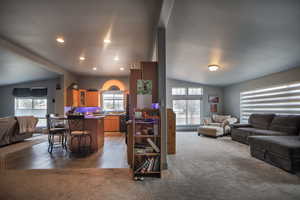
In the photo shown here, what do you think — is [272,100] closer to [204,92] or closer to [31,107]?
[204,92]

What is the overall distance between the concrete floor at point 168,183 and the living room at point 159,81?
0.02 meters

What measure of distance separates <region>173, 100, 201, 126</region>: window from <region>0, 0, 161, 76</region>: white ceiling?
159 inches

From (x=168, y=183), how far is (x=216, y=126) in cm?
478

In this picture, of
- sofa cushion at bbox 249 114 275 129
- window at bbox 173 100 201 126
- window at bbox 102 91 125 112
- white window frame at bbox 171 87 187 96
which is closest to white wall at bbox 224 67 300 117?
sofa cushion at bbox 249 114 275 129

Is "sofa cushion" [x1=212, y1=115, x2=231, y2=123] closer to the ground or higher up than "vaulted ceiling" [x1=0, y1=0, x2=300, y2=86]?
closer to the ground

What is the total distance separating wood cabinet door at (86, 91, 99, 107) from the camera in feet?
24.6

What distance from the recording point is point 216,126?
21.2 ft

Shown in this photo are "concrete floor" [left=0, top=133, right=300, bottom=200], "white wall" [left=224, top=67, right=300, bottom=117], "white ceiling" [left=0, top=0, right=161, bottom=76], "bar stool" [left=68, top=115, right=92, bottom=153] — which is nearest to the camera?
"concrete floor" [left=0, top=133, right=300, bottom=200]

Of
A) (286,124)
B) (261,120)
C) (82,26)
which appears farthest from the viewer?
(261,120)

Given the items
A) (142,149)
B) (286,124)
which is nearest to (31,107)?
(142,149)

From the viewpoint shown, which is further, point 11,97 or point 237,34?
point 11,97

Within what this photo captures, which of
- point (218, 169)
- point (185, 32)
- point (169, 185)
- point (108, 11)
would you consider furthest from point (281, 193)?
point (108, 11)

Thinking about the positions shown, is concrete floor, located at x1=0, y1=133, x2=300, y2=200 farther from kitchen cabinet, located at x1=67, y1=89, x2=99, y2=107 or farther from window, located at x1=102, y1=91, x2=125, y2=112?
window, located at x1=102, y1=91, x2=125, y2=112

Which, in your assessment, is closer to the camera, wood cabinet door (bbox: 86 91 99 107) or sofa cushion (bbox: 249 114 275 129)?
sofa cushion (bbox: 249 114 275 129)
